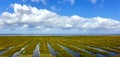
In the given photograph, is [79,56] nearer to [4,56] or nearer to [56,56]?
[56,56]

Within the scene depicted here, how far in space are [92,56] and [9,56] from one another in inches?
978

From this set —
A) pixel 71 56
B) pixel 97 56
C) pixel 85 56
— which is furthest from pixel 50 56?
pixel 97 56

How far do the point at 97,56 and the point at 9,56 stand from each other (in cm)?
2638

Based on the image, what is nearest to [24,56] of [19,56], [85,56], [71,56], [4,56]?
[19,56]

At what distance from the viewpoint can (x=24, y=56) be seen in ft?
181

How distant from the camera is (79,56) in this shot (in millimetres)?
56594

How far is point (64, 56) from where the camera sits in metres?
55.7

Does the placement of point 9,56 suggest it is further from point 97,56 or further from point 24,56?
point 97,56

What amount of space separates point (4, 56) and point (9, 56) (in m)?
1.45

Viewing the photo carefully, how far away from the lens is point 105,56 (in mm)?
56562

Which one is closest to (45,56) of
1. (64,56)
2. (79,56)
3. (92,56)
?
(64,56)

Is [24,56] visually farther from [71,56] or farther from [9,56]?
[71,56]

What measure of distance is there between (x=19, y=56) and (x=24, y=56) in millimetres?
1639

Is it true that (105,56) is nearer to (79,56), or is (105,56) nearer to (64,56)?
(79,56)
